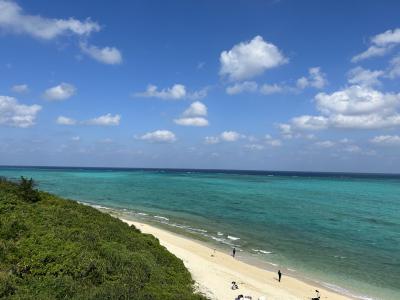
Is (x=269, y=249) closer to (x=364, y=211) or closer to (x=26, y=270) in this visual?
(x=26, y=270)

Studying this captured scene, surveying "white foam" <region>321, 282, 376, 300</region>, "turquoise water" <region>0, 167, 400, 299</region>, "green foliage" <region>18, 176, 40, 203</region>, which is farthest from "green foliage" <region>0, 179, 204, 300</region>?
"turquoise water" <region>0, 167, 400, 299</region>

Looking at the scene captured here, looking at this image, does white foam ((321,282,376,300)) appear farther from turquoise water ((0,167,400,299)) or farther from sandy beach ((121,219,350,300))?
sandy beach ((121,219,350,300))

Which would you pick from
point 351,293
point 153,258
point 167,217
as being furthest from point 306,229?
point 153,258

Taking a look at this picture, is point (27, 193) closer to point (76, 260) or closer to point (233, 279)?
point (76, 260)

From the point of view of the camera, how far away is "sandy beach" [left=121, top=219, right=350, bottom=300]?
25.0 metres

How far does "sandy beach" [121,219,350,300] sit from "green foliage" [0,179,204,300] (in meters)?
2.40

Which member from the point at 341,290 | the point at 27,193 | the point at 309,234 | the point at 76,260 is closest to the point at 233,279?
the point at 341,290

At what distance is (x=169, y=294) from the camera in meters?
17.1

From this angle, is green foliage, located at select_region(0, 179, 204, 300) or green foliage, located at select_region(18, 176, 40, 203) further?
green foliage, located at select_region(18, 176, 40, 203)

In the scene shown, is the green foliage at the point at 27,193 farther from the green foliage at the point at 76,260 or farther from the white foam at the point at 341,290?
the white foam at the point at 341,290

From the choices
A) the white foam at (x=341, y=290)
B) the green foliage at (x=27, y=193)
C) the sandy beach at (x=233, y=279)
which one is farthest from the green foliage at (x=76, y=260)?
the white foam at (x=341, y=290)

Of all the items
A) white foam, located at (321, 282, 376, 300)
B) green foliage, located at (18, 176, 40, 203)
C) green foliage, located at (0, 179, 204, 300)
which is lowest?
white foam, located at (321, 282, 376, 300)

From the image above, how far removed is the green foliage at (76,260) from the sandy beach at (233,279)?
7.87 ft

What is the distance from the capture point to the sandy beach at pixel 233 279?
25036 millimetres
